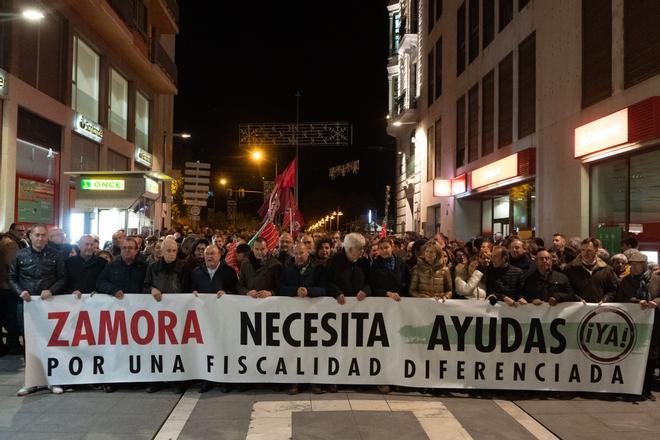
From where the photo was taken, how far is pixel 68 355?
20.7 feet

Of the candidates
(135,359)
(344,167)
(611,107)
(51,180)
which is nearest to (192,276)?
(135,359)

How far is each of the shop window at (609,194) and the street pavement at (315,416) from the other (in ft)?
21.5

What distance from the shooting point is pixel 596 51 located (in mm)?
12477

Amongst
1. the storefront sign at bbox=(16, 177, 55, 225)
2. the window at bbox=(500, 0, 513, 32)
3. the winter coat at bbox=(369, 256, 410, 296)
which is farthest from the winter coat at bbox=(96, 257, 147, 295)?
the window at bbox=(500, 0, 513, 32)

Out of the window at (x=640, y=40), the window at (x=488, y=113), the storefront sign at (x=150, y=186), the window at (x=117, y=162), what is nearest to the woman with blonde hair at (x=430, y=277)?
the window at (x=640, y=40)

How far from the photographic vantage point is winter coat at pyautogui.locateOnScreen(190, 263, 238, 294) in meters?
6.55

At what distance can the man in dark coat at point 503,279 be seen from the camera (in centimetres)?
649

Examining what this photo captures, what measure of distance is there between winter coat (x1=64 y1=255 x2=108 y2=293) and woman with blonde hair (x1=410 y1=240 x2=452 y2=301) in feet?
12.3

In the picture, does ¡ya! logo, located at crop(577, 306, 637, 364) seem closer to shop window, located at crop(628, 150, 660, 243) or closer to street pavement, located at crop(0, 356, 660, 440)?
street pavement, located at crop(0, 356, 660, 440)

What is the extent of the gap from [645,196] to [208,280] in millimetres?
8706

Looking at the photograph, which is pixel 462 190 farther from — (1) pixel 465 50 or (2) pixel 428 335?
(2) pixel 428 335

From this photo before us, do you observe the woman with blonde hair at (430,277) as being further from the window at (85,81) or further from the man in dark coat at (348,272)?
the window at (85,81)

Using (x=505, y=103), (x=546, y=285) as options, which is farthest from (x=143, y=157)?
(x=546, y=285)

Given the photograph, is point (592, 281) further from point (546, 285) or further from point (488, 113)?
point (488, 113)
